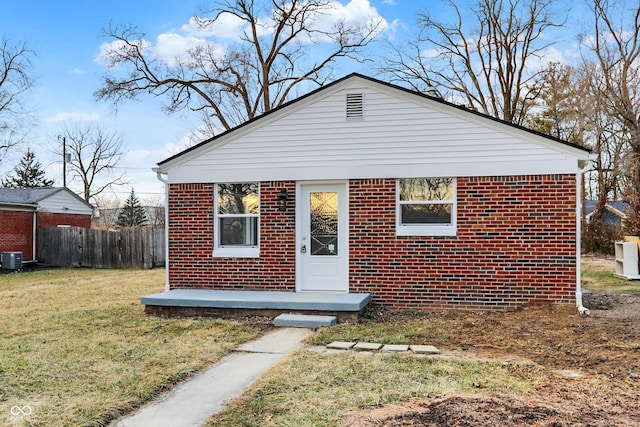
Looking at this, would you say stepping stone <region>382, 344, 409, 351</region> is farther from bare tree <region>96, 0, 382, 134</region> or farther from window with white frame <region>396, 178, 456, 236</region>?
bare tree <region>96, 0, 382, 134</region>

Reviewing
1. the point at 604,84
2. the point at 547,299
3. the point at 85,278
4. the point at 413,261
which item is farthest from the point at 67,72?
the point at 604,84

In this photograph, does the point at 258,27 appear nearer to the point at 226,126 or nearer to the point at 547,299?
the point at 226,126

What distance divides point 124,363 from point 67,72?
22.5 m

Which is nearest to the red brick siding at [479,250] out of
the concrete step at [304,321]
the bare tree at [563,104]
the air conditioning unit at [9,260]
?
the concrete step at [304,321]

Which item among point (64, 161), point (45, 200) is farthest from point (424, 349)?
point (64, 161)

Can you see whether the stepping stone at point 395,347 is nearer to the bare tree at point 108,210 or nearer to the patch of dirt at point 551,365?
the patch of dirt at point 551,365

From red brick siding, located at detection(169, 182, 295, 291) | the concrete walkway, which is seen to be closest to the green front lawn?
the concrete walkway

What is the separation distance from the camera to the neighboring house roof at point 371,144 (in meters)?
9.08

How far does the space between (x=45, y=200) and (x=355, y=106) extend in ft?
61.1

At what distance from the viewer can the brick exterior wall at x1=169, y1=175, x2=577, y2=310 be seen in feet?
29.3

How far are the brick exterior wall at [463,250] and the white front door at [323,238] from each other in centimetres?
18

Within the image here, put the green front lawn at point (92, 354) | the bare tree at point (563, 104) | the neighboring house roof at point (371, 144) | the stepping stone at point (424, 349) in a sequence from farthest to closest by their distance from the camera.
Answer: the bare tree at point (563, 104) → the neighboring house roof at point (371, 144) → the stepping stone at point (424, 349) → the green front lawn at point (92, 354)

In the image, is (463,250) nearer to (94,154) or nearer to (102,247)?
(102,247)

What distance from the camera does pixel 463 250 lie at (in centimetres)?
927
